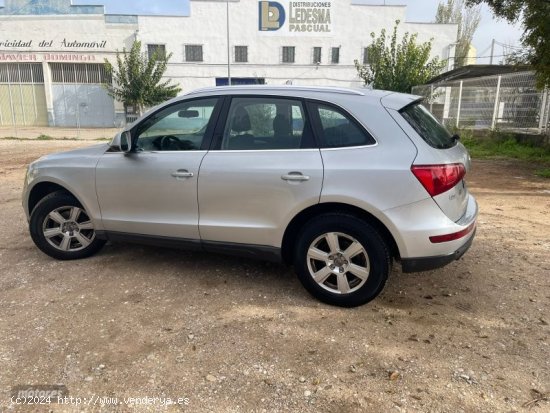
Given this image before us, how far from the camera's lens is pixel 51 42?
32.7m

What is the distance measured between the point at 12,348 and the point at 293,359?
1881 mm

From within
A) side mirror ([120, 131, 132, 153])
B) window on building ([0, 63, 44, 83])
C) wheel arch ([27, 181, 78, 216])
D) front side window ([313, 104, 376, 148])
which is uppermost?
window on building ([0, 63, 44, 83])

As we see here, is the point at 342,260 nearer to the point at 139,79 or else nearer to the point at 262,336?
the point at 262,336

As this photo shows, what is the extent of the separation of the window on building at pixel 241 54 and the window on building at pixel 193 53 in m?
2.70

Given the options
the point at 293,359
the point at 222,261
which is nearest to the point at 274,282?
the point at 222,261

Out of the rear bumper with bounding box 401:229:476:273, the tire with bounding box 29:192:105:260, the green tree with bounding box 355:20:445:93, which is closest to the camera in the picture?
the rear bumper with bounding box 401:229:476:273

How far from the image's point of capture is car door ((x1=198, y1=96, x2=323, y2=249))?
3.37 meters

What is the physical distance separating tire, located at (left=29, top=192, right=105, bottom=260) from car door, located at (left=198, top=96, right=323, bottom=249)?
4.70 feet

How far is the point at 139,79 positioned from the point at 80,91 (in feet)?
21.3

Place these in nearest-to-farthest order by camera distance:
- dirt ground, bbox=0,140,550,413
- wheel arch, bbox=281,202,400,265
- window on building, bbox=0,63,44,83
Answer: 1. dirt ground, bbox=0,140,550,413
2. wheel arch, bbox=281,202,400,265
3. window on building, bbox=0,63,44,83

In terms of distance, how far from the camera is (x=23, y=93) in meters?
34.2

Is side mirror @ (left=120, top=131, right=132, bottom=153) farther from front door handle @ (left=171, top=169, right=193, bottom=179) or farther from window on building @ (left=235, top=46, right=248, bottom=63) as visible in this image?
window on building @ (left=235, top=46, right=248, bottom=63)

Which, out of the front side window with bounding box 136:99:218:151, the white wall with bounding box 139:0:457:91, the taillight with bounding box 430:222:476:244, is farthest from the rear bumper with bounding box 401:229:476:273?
the white wall with bounding box 139:0:457:91

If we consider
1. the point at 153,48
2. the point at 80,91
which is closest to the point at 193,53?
the point at 153,48
